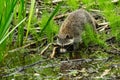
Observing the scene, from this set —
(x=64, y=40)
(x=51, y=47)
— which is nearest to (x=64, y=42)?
(x=64, y=40)

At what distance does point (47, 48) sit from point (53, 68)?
717 millimetres

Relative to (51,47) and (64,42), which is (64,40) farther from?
(51,47)

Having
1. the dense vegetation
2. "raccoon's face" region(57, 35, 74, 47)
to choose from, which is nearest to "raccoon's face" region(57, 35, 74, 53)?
"raccoon's face" region(57, 35, 74, 47)

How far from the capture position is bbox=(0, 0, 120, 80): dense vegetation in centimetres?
577

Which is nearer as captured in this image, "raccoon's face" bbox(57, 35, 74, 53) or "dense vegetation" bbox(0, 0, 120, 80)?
"dense vegetation" bbox(0, 0, 120, 80)

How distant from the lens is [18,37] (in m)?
6.84

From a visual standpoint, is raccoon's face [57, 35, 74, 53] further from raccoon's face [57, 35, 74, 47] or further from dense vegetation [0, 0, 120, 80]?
dense vegetation [0, 0, 120, 80]

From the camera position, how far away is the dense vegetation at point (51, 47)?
5.77m

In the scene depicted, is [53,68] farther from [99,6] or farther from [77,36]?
[99,6]

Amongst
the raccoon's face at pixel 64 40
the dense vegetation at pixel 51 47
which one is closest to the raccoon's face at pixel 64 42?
the raccoon's face at pixel 64 40

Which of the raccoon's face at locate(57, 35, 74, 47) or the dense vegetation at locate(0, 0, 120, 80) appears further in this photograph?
the raccoon's face at locate(57, 35, 74, 47)

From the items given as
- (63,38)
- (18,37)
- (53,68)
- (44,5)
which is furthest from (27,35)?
(44,5)

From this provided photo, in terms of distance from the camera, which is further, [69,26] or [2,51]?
[69,26]

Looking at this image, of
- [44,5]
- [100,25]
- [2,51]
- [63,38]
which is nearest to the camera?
[2,51]
